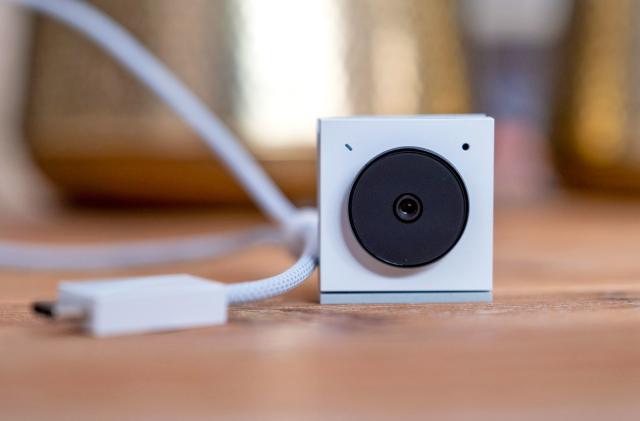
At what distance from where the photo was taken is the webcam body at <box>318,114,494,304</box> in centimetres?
34

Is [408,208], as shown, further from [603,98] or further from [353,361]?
[603,98]

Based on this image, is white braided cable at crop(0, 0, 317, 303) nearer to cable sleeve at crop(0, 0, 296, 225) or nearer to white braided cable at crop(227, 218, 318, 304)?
cable sleeve at crop(0, 0, 296, 225)

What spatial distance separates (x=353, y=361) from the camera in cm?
27

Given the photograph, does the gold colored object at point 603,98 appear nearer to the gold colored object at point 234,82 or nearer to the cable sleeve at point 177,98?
A: the gold colored object at point 234,82

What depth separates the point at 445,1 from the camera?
0.76 metres

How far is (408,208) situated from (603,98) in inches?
20.8

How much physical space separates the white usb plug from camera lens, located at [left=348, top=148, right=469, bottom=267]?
2.7 inches

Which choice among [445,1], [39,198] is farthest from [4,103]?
[445,1]

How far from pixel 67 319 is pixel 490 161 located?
18cm

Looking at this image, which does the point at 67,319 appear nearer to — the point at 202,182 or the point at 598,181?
the point at 202,182

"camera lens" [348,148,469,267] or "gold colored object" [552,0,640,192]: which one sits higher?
"gold colored object" [552,0,640,192]

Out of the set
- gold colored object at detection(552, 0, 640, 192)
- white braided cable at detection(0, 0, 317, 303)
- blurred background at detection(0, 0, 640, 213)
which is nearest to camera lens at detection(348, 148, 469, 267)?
white braided cable at detection(0, 0, 317, 303)

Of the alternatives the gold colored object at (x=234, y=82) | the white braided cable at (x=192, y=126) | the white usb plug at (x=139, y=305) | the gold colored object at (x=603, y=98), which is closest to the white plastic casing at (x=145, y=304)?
the white usb plug at (x=139, y=305)

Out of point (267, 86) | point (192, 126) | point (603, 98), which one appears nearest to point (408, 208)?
point (192, 126)
